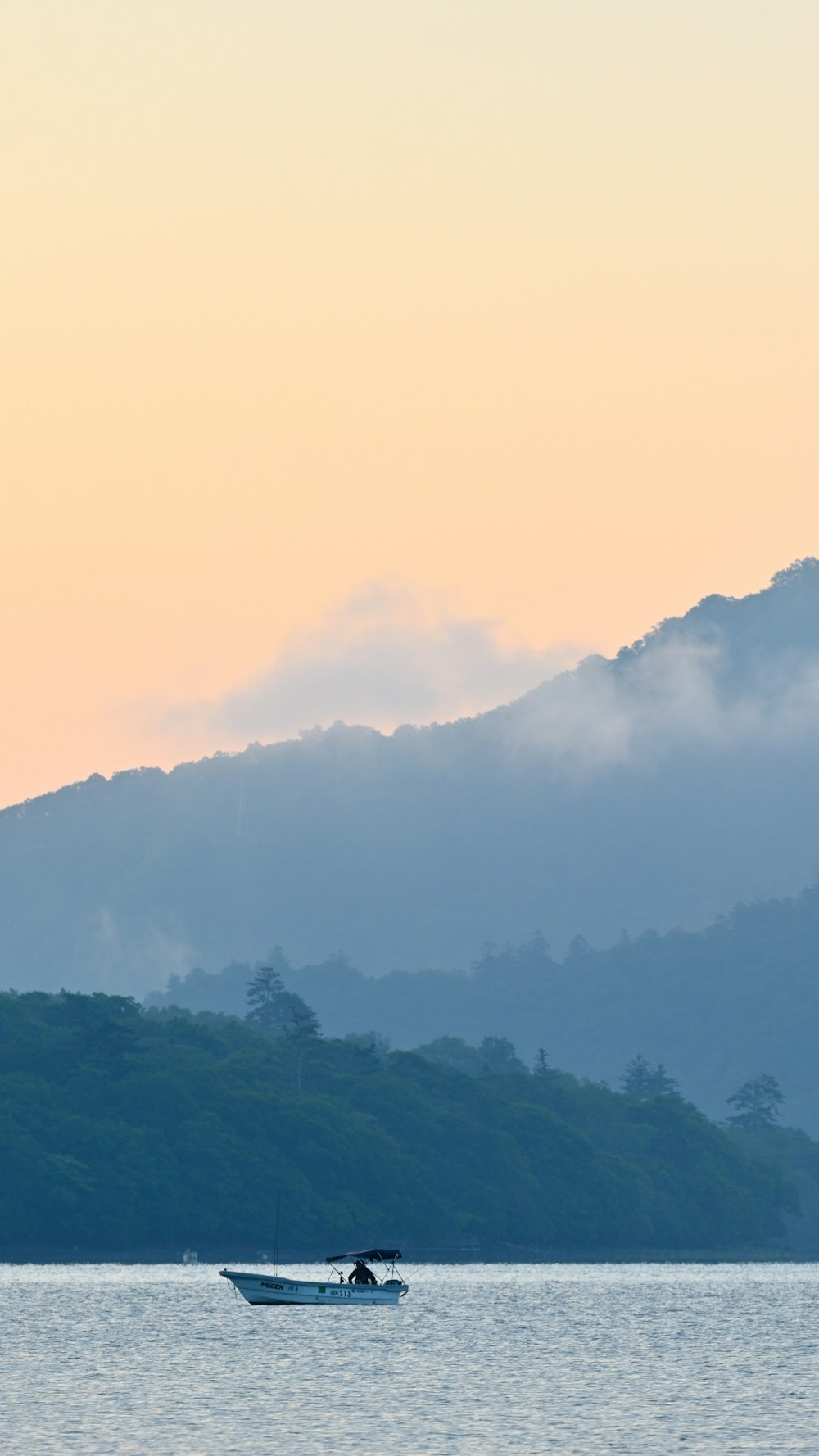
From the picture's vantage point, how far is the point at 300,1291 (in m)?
161

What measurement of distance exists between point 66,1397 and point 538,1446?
25769 mm

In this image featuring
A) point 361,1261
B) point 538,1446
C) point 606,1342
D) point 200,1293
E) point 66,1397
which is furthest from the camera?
point 200,1293

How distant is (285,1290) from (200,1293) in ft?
95.0

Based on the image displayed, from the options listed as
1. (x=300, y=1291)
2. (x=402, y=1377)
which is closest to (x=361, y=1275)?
(x=300, y=1291)

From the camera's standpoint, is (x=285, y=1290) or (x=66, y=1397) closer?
(x=66, y=1397)

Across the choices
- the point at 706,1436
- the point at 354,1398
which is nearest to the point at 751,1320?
the point at 354,1398

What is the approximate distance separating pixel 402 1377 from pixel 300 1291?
4202 centimetres

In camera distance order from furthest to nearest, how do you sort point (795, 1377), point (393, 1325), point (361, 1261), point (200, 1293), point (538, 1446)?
point (200, 1293)
point (361, 1261)
point (393, 1325)
point (795, 1377)
point (538, 1446)

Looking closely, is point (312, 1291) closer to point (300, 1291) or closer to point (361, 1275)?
point (300, 1291)

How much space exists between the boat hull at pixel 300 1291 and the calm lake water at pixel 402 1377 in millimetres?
1676

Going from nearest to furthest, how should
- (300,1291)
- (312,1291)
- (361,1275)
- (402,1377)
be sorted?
(402,1377) < (312,1291) < (300,1291) < (361,1275)

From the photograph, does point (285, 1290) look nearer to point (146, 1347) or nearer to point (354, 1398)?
point (146, 1347)

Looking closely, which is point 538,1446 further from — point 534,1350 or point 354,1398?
point 534,1350

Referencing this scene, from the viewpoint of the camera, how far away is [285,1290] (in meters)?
160
